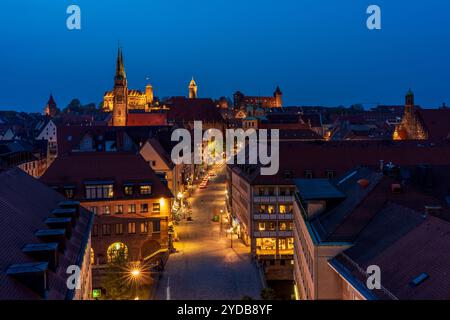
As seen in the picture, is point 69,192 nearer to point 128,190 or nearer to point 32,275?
point 128,190

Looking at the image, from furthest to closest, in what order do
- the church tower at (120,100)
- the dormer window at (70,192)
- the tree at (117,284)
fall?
the church tower at (120,100) → the dormer window at (70,192) → the tree at (117,284)

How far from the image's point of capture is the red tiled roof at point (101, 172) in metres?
50.2

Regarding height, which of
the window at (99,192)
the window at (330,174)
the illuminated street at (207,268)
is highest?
the window at (330,174)

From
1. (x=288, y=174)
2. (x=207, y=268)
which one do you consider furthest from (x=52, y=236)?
(x=288, y=174)

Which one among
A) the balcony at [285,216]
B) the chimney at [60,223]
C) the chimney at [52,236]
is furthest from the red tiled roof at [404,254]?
the balcony at [285,216]

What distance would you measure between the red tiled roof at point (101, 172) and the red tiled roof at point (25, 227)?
640 inches

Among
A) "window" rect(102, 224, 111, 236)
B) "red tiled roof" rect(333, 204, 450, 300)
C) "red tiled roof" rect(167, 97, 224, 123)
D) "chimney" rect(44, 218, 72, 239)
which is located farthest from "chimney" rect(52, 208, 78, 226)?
"red tiled roof" rect(167, 97, 224, 123)

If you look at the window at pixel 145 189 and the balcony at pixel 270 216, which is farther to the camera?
the balcony at pixel 270 216

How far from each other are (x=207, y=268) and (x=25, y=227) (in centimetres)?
2524

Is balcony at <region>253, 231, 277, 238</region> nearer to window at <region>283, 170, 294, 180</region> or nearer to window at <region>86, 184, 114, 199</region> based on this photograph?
window at <region>283, 170, 294, 180</region>

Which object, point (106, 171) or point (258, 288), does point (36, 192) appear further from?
point (106, 171)

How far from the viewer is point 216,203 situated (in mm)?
80625

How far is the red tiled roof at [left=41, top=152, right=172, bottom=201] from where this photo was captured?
165ft

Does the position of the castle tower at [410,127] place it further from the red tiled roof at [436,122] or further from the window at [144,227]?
the window at [144,227]
